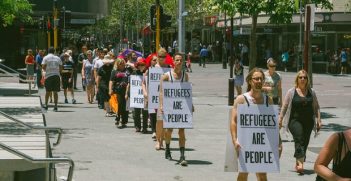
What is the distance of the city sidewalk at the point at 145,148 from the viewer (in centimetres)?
1192

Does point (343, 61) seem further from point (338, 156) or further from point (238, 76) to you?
point (338, 156)

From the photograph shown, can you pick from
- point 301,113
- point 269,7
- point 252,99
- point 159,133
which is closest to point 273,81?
point 159,133

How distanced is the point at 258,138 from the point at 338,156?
14.1 ft

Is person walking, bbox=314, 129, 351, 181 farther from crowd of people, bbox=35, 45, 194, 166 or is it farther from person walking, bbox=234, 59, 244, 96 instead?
person walking, bbox=234, 59, 244, 96

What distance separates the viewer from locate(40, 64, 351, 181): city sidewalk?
1192cm

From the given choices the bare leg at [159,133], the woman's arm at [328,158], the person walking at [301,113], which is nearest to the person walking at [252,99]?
the person walking at [301,113]

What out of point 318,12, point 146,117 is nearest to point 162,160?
point 146,117

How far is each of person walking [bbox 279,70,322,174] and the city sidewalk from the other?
47 cm

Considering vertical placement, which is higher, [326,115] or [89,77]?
[89,77]

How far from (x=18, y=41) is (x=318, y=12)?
68.8 ft

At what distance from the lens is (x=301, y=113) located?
12164 mm

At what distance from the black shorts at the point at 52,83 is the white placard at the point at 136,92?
5.11 metres

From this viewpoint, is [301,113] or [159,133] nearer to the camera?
[301,113]

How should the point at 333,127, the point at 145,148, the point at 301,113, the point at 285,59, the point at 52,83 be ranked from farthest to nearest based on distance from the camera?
the point at 285,59, the point at 52,83, the point at 333,127, the point at 145,148, the point at 301,113
